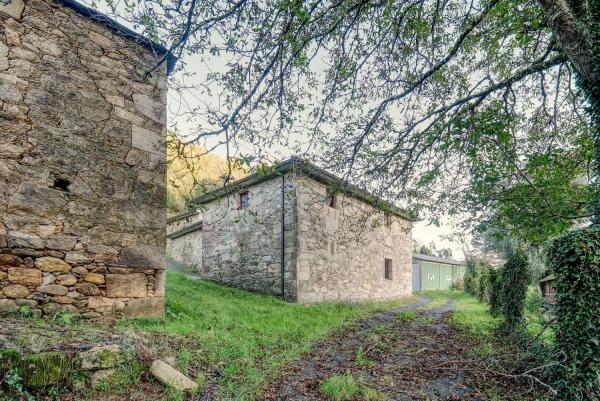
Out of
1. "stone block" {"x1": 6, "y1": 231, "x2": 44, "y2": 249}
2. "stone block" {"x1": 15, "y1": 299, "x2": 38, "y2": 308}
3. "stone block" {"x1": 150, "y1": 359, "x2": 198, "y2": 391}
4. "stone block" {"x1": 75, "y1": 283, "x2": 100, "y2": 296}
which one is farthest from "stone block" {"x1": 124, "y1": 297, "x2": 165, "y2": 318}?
"stone block" {"x1": 150, "y1": 359, "x2": 198, "y2": 391}

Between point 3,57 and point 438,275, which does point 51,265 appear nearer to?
point 3,57

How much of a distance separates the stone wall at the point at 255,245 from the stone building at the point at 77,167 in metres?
4.68

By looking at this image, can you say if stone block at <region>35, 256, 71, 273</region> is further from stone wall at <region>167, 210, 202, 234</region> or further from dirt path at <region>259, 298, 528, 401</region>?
stone wall at <region>167, 210, 202, 234</region>

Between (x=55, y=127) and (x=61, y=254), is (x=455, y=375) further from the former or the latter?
(x=55, y=127)

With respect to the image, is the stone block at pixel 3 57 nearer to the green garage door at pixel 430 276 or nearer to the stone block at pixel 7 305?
the stone block at pixel 7 305

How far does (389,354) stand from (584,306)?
9.41 feet

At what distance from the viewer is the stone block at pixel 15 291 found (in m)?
3.90

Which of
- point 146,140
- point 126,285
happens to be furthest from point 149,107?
point 126,285

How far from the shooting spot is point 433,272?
28.1 meters

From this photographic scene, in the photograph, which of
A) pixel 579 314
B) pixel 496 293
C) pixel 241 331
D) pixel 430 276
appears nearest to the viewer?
pixel 579 314

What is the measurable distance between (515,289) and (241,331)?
566 centimetres

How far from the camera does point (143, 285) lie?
16.3 ft

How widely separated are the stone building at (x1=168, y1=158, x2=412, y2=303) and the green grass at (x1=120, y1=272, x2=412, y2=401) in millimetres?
1198

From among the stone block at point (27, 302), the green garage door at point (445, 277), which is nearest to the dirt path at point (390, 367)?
Result: the stone block at point (27, 302)
